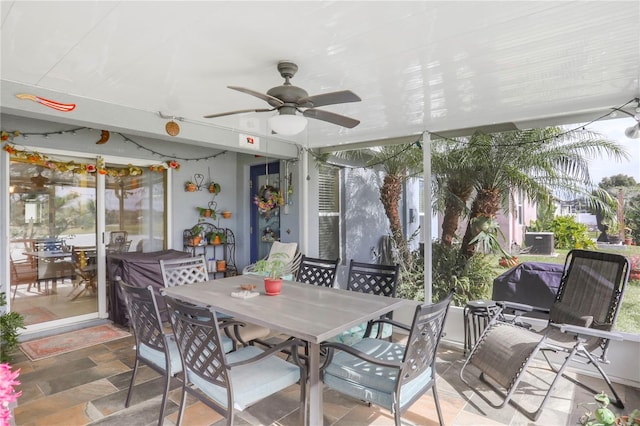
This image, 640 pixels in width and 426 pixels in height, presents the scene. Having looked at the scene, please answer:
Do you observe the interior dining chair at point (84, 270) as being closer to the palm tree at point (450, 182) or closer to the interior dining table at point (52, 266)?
the interior dining table at point (52, 266)

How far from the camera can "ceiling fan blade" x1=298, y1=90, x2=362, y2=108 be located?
229 cm

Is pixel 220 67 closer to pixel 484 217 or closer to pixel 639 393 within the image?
pixel 484 217

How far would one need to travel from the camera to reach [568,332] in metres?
2.68

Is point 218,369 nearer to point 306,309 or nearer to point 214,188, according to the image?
point 306,309

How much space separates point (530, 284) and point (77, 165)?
548 centimetres

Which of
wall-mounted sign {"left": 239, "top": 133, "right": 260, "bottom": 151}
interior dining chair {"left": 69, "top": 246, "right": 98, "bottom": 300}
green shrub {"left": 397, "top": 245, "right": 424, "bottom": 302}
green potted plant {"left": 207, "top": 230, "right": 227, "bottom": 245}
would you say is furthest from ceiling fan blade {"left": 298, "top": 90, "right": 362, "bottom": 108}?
interior dining chair {"left": 69, "top": 246, "right": 98, "bottom": 300}

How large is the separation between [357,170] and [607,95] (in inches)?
146

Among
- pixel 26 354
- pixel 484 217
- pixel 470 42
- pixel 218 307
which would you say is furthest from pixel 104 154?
pixel 484 217

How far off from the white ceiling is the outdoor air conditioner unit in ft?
4.05

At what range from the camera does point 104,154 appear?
185 inches

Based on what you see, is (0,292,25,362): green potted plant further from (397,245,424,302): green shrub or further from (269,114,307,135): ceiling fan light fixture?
(397,245,424,302): green shrub

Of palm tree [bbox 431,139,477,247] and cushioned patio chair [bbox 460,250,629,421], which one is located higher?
palm tree [bbox 431,139,477,247]

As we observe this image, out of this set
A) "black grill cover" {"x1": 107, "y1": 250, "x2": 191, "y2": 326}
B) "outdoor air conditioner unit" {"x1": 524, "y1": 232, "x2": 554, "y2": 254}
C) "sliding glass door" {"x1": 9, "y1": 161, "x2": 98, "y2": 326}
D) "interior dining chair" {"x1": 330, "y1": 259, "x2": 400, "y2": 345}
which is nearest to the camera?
"interior dining chair" {"x1": 330, "y1": 259, "x2": 400, "y2": 345}

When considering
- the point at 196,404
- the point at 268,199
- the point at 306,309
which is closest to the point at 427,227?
the point at 306,309
